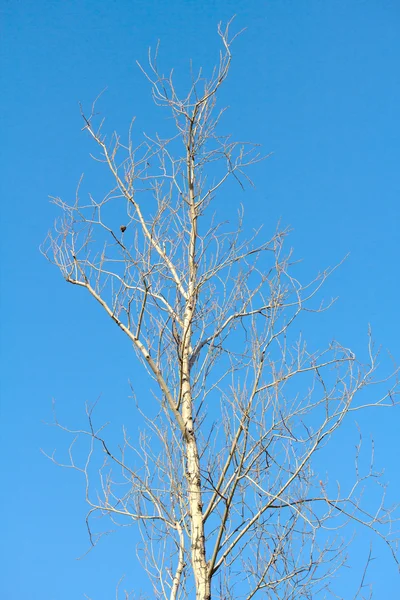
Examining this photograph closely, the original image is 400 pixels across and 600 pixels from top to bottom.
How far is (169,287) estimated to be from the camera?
15.6 feet

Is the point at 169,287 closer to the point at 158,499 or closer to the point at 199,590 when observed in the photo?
the point at 158,499

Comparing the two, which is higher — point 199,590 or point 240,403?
point 240,403

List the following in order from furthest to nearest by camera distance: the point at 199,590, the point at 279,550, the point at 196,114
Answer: the point at 196,114 < the point at 279,550 < the point at 199,590

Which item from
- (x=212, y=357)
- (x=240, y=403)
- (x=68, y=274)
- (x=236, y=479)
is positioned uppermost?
(x=68, y=274)

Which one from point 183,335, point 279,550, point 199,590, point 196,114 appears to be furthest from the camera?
point 196,114

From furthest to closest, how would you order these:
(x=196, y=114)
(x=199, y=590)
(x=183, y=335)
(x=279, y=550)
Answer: (x=196, y=114) < (x=183, y=335) < (x=279, y=550) < (x=199, y=590)

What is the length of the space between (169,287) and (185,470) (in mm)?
1121

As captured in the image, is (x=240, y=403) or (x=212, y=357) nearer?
(x=240, y=403)

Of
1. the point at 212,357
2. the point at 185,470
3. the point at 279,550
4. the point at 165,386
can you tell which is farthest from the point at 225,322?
the point at 279,550

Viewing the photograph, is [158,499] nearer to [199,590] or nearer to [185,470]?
[185,470]

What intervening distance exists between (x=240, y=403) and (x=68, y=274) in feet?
4.07

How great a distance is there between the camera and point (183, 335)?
4523 mm

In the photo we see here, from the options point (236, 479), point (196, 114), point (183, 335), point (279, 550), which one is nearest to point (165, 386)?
point (183, 335)

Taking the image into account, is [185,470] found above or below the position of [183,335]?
below
